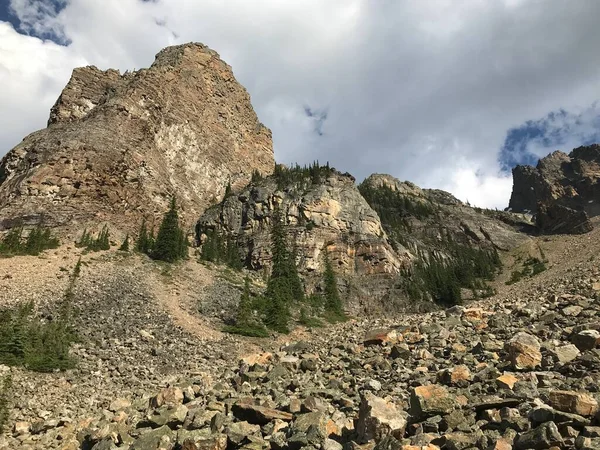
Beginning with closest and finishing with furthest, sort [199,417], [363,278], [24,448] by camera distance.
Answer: [199,417] < [24,448] < [363,278]

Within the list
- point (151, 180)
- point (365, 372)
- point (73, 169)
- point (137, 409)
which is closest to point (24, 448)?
point (137, 409)

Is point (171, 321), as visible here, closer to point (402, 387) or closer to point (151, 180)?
point (402, 387)

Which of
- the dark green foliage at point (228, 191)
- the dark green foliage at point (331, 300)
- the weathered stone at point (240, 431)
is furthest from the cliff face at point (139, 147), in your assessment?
the weathered stone at point (240, 431)

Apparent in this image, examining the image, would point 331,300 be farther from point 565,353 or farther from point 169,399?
point 565,353

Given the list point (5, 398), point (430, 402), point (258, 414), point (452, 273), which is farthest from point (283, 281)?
point (452, 273)

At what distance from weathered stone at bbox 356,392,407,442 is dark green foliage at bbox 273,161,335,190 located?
7998 centimetres

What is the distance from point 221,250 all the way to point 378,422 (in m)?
65.9

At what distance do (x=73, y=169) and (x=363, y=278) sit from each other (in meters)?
53.7

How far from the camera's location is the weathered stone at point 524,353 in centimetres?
1112

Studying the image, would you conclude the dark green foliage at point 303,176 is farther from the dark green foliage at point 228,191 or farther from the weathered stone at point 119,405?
the weathered stone at point 119,405

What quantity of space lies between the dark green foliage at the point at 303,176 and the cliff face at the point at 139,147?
14104 mm

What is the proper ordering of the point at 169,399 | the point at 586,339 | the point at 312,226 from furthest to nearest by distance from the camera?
1. the point at 312,226
2. the point at 169,399
3. the point at 586,339

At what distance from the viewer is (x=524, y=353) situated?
1141cm

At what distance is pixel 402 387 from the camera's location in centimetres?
1173
